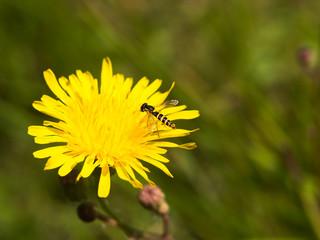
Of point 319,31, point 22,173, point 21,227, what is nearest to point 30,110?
point 22,173

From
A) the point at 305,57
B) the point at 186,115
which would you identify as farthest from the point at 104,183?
the point at 305,57

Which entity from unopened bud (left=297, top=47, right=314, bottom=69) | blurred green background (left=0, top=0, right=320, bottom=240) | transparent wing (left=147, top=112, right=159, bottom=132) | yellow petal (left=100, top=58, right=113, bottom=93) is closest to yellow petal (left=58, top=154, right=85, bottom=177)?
transparent wing (left=147, top=112, right=159, bottom=132)

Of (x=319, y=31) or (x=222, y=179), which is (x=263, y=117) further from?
(x=319, y=31)

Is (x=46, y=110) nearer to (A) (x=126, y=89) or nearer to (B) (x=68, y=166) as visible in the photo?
(B) (x=68, y=166)

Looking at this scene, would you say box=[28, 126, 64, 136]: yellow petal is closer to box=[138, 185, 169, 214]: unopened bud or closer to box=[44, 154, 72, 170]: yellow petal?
box=[44, 154, 72, 170]: yellow petal

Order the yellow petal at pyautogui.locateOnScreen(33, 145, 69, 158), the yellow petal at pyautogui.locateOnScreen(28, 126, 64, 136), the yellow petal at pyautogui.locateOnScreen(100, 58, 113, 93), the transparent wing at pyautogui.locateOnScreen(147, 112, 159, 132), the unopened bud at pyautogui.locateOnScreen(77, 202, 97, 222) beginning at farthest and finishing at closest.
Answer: the yellow petal at pyautogui.locateOnScreen(100, 58, 113, 93)
the transparent wing at pyautogui.locateOnScreen(147, 112, 159, 132)
the unopened bud at pyautogui.locateOnScreen(77, 202, 97, 222)
the yellow petal at pyautogui.locateOnScreen(28, 126, 64, 136)
the yellow petal at pyautogui.locateOnScreen(33, 145, 69, 158)

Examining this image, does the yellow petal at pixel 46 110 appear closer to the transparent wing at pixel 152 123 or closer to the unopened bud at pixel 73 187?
the unopened bud at pixel 73 187

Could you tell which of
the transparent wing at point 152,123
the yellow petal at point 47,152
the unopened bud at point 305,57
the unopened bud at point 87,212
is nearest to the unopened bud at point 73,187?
the unopened bud at point 87,212
